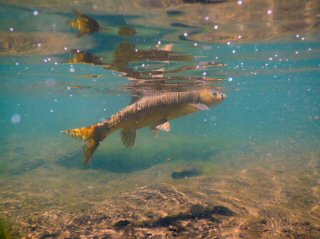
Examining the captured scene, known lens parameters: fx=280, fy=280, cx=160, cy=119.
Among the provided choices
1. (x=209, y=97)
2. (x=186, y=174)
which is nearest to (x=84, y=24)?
(x=209, y=97)

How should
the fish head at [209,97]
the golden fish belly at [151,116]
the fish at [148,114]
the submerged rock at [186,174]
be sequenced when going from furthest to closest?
the submerged rock at [186,174], the fish head at [209,97], the golden fish belly at [151,116], the fish at [148,114]

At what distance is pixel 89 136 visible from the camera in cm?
578

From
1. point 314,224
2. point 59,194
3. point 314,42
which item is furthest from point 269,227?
point 314,42

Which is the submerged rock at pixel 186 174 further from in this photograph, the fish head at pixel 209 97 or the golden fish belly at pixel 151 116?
the golden fish belly at pixel 151 116

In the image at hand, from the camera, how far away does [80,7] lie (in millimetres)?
10305

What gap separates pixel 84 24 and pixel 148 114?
27.0 ft

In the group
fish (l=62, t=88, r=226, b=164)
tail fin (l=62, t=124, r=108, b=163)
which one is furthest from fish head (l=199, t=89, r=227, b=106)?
tail fin (l=62, t=124, r=108, b=163)

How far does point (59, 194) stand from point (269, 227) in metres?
10.8

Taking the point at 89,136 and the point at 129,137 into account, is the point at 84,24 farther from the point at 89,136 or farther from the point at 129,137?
the point at 89,136

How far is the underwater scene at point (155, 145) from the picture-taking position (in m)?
6.41

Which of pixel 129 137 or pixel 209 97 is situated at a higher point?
pixel 209 97

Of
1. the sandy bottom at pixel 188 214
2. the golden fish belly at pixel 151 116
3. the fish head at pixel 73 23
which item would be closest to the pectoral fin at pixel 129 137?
the golden fish belly at pixel 151 116

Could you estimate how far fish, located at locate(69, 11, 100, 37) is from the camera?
11445 millimetres

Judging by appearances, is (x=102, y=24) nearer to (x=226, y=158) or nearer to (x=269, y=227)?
(x=269, y=227)
